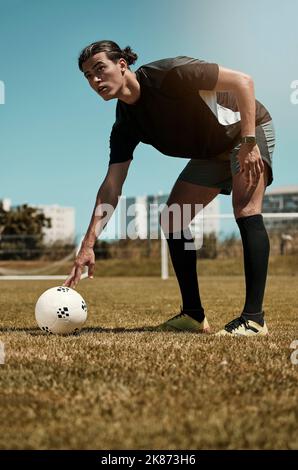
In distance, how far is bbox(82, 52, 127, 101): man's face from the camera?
409 centimetres

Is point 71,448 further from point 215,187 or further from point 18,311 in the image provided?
point 18,311

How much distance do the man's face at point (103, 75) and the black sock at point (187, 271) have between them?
129 cm

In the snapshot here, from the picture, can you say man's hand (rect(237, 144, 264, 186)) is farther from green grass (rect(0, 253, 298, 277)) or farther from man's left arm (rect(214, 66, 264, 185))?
green grass (rect(0, 253, 298, 277))

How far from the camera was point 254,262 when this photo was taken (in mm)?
4305

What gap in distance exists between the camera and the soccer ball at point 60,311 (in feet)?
14.0

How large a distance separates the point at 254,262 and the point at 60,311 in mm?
1330

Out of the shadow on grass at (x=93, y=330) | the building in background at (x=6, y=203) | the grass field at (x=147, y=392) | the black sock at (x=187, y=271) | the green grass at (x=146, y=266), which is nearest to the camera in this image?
the grass field at (x=147, y=392)

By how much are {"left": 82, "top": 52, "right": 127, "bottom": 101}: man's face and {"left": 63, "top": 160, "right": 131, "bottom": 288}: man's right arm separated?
703 mm

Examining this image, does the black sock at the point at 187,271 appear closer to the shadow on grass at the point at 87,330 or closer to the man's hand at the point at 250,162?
the shadow on grass at the point at 87,330

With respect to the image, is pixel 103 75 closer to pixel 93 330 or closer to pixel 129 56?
pixel 129 56

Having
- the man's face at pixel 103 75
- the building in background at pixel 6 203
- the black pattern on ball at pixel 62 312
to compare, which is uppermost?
the building in background at pixel 6 203

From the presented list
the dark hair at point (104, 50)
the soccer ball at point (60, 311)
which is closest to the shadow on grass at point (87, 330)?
the soccer ball at point (60, 311)

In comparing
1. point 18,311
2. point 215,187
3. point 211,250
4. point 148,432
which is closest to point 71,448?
point 148,432
